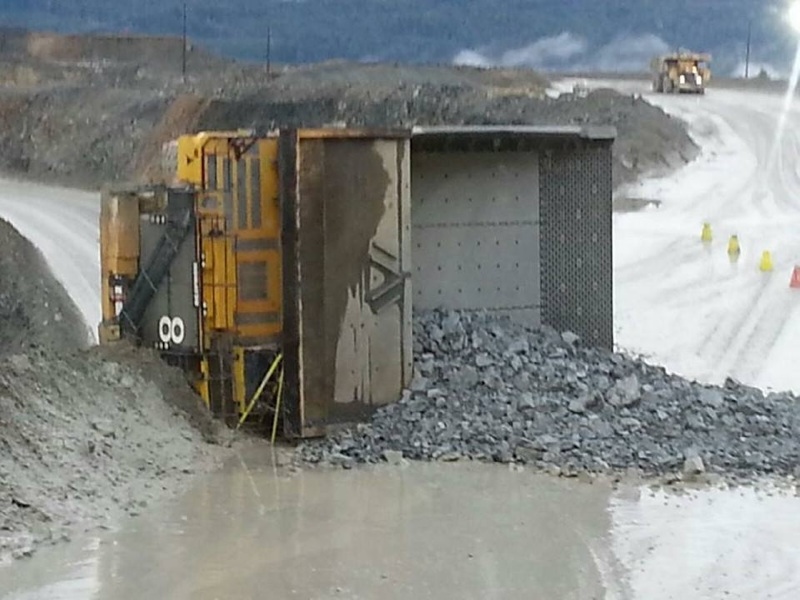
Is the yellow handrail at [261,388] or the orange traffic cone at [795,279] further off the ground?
the orange traffic cone at [795,279]

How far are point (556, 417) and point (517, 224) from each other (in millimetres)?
2678

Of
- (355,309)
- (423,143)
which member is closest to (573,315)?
(423,143)

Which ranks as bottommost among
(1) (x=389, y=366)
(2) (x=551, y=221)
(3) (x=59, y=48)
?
(1) (x=389, y=366)

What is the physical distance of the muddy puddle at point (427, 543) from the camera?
7883 millimetres

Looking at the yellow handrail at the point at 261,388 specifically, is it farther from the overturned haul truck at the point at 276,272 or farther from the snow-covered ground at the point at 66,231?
the snow-covered ground at the point at 66,231

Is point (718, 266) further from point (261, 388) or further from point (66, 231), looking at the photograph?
point (261, 388)

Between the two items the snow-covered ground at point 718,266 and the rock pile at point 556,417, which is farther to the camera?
the snow-covered ground at point 718,266

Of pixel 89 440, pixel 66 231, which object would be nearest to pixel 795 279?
pixel 66 231

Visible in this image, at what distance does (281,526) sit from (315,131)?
3.24 meters

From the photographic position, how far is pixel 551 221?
Answer: 1333 centimetres

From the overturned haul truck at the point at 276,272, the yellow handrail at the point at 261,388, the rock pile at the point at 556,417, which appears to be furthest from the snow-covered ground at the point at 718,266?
the yellow handrail at the point at 261,388

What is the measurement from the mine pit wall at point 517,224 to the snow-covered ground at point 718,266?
9.79 ft

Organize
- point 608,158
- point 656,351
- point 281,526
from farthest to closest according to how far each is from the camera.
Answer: point 656,351, point 608,158, point 281,526

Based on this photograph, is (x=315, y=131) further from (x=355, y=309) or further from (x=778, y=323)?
(x=778, y=323)
